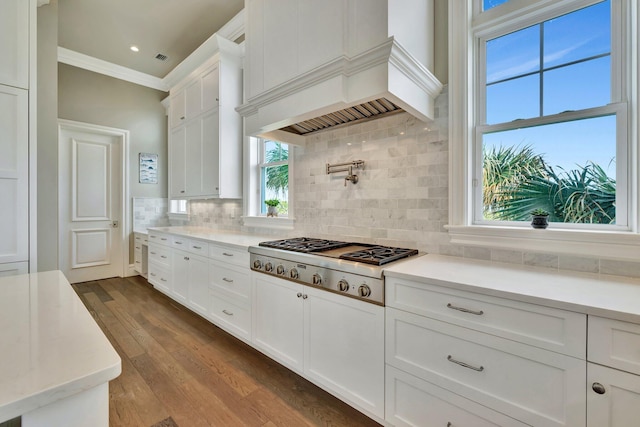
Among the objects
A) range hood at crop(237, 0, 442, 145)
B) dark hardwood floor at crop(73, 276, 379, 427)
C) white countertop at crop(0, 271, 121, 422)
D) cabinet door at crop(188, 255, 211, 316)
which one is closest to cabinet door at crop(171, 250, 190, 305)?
cabinet door at crop(188, 255, 211, 316)

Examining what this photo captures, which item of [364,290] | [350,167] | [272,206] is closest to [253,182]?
[272,206]

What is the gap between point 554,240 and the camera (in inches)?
58.6

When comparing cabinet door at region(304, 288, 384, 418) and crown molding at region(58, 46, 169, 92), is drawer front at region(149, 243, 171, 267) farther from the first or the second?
crown molding at region(58, 46, 169, 92)

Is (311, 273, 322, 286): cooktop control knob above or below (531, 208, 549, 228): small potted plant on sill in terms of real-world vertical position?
below

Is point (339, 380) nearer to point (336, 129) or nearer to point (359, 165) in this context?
point (359, 165)

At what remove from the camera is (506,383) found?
1.14 m

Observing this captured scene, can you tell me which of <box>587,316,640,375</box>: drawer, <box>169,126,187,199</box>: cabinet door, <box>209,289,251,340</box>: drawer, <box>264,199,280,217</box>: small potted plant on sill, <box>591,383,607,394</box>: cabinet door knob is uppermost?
<box>169,126,187,199</box>: cabinet door

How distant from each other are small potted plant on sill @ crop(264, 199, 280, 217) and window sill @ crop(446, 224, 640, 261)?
176 cm

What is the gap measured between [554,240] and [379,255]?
3.00ft

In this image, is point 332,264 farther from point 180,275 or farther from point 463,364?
point 180,275

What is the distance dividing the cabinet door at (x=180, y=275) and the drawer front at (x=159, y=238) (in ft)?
0.69

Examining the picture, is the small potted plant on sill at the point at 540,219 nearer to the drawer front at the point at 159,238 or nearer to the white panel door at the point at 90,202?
the drawer front at the point at 159,238

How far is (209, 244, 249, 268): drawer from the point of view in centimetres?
230

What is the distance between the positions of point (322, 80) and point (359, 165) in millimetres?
724
